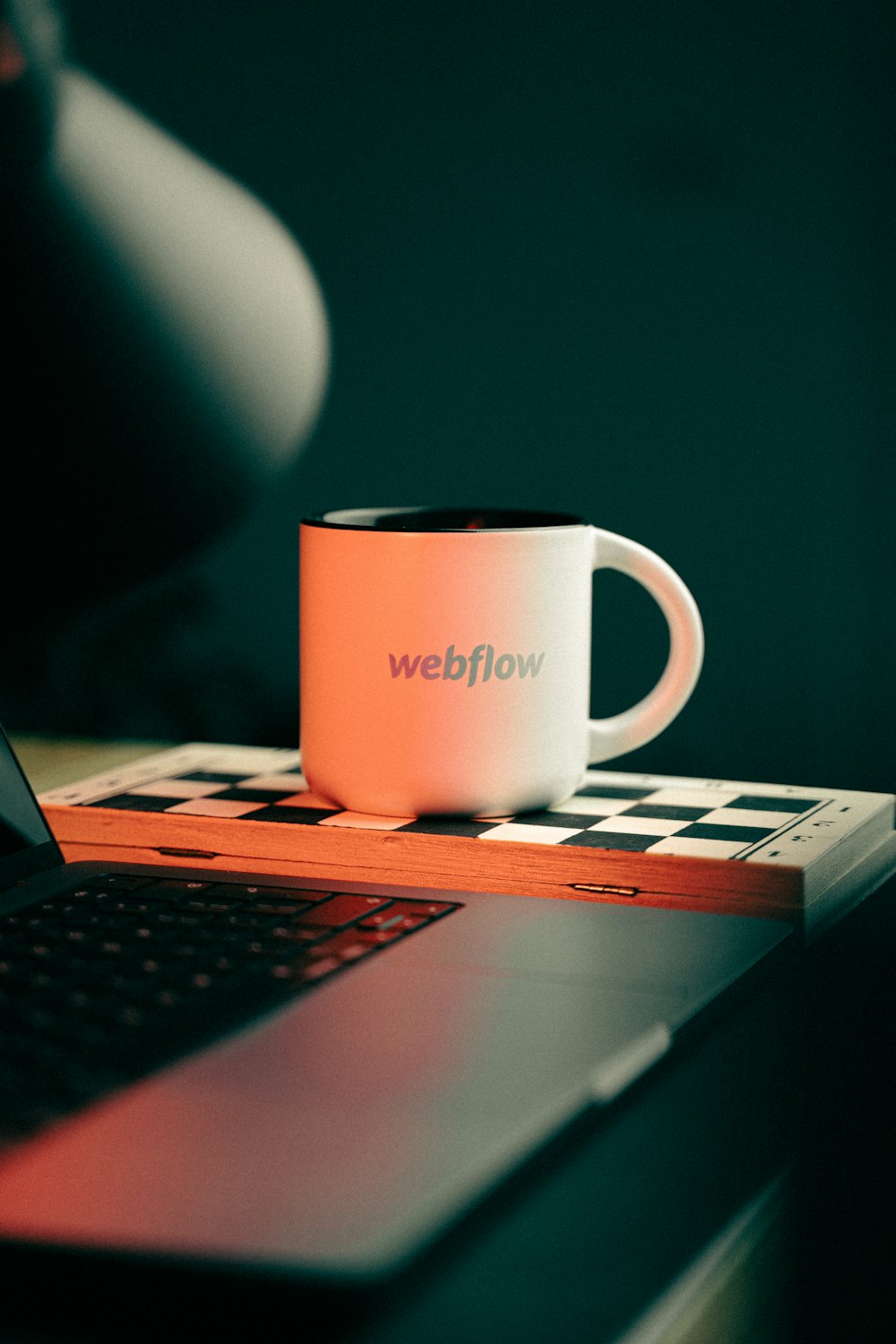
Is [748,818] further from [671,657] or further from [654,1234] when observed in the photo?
[654,1234]

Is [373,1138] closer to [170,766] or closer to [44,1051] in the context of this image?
[44,1051]

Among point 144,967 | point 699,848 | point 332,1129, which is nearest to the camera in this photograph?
point 332,1129

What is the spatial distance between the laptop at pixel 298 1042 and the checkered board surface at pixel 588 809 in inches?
2.5

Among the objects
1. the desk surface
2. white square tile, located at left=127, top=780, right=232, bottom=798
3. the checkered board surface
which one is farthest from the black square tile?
white square tile, located at left=127, top=780, right=232, bottom=798

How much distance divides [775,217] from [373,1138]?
714 mm

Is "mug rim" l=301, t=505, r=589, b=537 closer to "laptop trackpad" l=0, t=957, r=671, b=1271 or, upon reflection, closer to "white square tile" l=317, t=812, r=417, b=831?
"white square tile" l=317, t=812, r=417, b=831

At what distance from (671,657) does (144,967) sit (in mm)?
396

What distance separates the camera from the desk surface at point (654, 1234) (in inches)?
18.6

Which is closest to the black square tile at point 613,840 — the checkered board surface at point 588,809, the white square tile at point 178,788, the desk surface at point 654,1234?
the checkered board surface at point 588,809

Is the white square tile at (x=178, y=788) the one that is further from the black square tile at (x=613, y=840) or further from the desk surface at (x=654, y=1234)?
the desk surface at (x=654, y=1234)

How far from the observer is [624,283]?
3.38 ft

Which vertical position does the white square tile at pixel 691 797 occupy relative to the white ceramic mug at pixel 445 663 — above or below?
below

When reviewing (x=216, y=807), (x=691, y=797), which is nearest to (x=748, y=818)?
(x=691, y=797)

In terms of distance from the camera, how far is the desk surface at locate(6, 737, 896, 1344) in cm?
47
